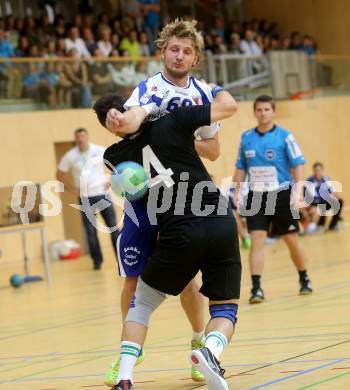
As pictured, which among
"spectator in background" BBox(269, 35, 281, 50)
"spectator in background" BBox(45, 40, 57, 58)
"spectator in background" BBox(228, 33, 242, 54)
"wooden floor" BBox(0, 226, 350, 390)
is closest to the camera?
"wooden floor" BBox(0, 226, 350, 390)

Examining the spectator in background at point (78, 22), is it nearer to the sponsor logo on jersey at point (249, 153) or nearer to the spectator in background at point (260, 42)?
the spectator in background at point (260, 42)

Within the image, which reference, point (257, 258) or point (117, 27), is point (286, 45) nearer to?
point (117, 27)

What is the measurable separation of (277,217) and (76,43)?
1361 cm

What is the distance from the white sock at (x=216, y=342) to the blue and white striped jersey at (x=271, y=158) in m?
5.14

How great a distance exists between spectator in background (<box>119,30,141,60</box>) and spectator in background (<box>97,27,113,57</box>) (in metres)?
0.42

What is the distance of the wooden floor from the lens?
619cm

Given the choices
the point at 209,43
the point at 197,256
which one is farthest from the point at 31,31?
the point at 197,256

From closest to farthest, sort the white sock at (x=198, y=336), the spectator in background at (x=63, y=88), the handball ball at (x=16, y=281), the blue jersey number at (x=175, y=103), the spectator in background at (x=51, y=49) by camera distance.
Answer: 1. the blue jersey number at (x=175, y=103)
2. the white sock at (x=198, y=336)
3. the handball ball at (x=16, y=281)
4. the spectator in background at (x=63, y=88)
5. the spectator in background at (x=51, y=49)

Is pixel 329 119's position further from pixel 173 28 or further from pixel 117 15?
pixel 173 28

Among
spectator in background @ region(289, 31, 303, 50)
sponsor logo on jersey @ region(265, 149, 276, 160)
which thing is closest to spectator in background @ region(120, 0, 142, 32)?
spectator in background @ region(289, 31, 303, 50)

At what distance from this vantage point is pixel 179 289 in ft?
18.2

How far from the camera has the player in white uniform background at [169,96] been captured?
5.84 metres

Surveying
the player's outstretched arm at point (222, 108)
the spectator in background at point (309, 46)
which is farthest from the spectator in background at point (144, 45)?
the player's outstretched arm at point (222, 108)

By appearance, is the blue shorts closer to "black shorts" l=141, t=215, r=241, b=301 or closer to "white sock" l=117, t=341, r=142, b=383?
"black shorts" l=141, t=215, r=241, b=301
